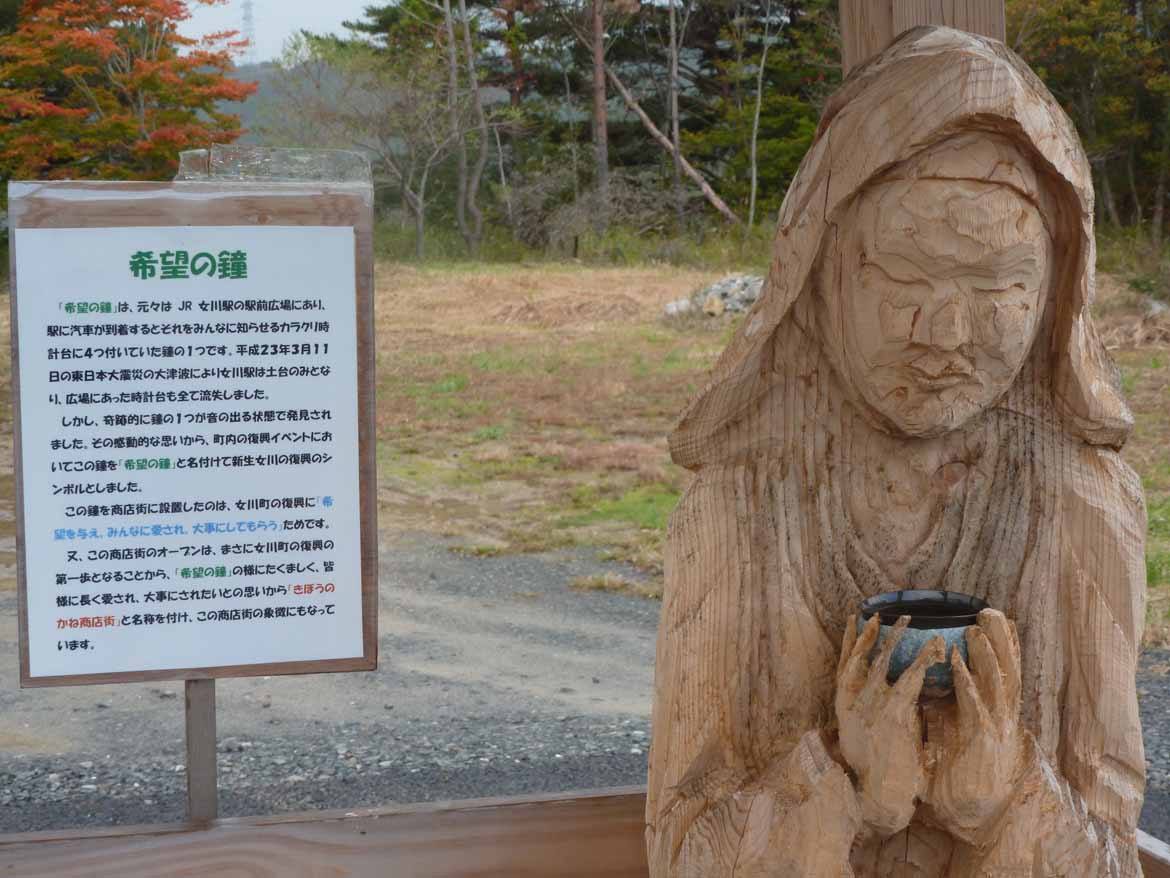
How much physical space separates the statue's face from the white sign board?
1074mm

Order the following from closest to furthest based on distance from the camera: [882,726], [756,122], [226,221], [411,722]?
[882,726], [226,221], [411,722], [756,122]

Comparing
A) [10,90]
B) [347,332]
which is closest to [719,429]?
[347,332]

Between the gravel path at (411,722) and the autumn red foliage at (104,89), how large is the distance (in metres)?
3.49

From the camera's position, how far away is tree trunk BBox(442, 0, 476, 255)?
422 inches

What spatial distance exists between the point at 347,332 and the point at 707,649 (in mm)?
1002

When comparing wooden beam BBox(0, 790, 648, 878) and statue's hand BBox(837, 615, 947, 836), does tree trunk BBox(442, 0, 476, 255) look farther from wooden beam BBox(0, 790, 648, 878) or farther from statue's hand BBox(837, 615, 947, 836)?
statue's hand BBox(837, 615, 947, 836)

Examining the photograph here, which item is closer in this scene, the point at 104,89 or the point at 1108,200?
the point at 104,89

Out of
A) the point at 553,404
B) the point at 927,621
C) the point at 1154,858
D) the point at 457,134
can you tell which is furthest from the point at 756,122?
the point at 927,621

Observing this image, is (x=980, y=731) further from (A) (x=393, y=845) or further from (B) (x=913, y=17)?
(A) (x=393, y=845)

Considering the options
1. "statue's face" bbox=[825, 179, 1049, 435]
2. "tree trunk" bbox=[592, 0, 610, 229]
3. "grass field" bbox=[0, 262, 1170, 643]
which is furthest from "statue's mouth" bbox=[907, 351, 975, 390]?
"tree trunk" bbox=[592, 0, 610, 229]

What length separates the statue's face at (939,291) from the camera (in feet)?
4.98

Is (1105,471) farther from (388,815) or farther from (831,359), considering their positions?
(388,815)

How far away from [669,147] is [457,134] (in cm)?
185

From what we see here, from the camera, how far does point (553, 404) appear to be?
26.5ft
